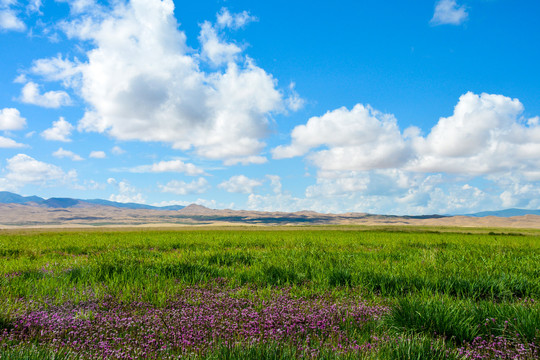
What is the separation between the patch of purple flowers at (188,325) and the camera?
371 centimetres

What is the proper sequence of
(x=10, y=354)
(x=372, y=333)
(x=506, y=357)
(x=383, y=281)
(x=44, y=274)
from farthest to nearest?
(x=44, y=274) < (x=383, y=281) < (x=372, y=333) < (x=506, y=357) < (x=10, y=354)

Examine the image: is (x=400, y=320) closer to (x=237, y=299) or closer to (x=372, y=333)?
(x=372, y=333)

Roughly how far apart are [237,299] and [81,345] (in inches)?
100.0

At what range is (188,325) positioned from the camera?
4.32 meters

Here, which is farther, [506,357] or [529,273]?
[529,273]

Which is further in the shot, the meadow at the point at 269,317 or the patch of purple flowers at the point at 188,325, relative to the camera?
the patch of purple flowers at the point at 188,325

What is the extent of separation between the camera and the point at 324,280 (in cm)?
695

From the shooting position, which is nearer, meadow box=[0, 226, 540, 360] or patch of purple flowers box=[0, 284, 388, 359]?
meadow box=[0, 226, 540, 360]

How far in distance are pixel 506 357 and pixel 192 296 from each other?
192 inches

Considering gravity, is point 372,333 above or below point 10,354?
below

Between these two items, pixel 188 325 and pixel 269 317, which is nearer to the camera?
pixel 188 325

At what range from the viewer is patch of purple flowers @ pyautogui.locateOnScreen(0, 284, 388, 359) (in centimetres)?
371

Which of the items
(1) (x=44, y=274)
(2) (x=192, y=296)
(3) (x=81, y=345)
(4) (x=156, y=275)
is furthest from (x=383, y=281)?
(1) (x=44, y=274)

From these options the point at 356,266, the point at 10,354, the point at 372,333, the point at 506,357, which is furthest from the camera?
the point at 356,266
